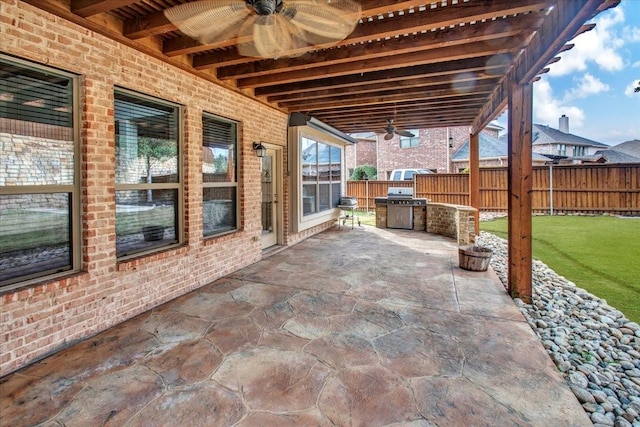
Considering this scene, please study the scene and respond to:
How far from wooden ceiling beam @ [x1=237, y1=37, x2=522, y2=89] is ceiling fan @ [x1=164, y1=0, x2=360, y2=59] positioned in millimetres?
1443

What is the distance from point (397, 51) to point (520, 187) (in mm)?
2241

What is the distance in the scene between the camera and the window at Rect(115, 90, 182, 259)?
3527 millimetres

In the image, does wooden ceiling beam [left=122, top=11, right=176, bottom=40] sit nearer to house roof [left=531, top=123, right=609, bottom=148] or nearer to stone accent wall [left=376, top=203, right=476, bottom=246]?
stone accent wall [left=376, top=203, right=476, bottom=246]

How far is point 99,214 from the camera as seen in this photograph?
10.4ft

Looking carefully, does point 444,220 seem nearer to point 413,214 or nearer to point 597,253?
point 413,214

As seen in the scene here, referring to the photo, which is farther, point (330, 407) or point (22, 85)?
point (22, 85)

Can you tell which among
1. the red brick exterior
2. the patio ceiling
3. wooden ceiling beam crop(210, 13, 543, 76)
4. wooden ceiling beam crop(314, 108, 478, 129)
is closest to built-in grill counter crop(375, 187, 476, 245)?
wooden ceiling beam crop(314, 108, 478, 129)

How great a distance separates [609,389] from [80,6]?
16.8ft

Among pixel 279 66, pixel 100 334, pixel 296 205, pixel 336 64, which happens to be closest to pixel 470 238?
pixel 296 205

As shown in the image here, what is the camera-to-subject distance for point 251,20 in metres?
2.54

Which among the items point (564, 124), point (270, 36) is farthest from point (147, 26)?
point (564, 124)

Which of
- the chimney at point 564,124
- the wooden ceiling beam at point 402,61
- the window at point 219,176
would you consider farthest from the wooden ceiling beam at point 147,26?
the chimney at point 564,124

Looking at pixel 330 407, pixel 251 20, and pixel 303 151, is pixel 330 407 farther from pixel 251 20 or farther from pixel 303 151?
pixel 303 151

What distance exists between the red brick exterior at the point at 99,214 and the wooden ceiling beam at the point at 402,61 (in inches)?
32.8
